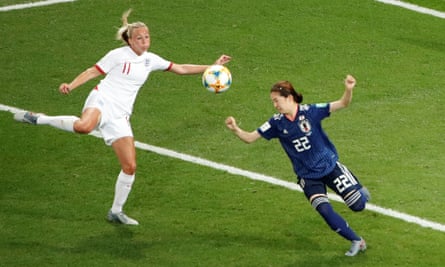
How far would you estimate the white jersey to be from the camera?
51.1 ft

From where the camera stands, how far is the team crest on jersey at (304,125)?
47.2 feet

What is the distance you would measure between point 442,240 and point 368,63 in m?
6.23

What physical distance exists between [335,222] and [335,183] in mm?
498

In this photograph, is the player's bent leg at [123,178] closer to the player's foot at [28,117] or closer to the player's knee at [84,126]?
the player's knee at [84,126]

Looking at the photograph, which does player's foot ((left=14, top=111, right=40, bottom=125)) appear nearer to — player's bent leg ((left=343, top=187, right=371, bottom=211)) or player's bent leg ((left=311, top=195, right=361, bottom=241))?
player's bent leg ((left=311, top=195, right=361, bottom=241))

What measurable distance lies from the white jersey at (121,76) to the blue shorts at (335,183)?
8.37ft

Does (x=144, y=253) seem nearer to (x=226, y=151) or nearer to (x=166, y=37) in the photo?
(x=226, y=151)

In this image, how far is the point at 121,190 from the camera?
50.3 ft

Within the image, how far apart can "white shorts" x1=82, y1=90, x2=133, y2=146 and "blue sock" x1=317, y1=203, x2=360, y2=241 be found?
8.66 ft

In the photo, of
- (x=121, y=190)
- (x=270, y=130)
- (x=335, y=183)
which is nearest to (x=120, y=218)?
(x=121, y=190)

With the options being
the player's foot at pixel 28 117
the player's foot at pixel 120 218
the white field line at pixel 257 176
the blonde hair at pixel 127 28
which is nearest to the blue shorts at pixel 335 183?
the white field line at pixel 257 176

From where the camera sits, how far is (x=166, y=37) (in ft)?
70.5

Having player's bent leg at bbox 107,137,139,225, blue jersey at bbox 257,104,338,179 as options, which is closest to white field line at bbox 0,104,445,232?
blue jersey at bbox 257,104,338,179

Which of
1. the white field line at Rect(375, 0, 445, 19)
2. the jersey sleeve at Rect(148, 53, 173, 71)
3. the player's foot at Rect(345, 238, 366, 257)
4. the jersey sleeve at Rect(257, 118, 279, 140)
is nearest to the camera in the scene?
the player's foot at Rect(345, 238, 366, 257)
